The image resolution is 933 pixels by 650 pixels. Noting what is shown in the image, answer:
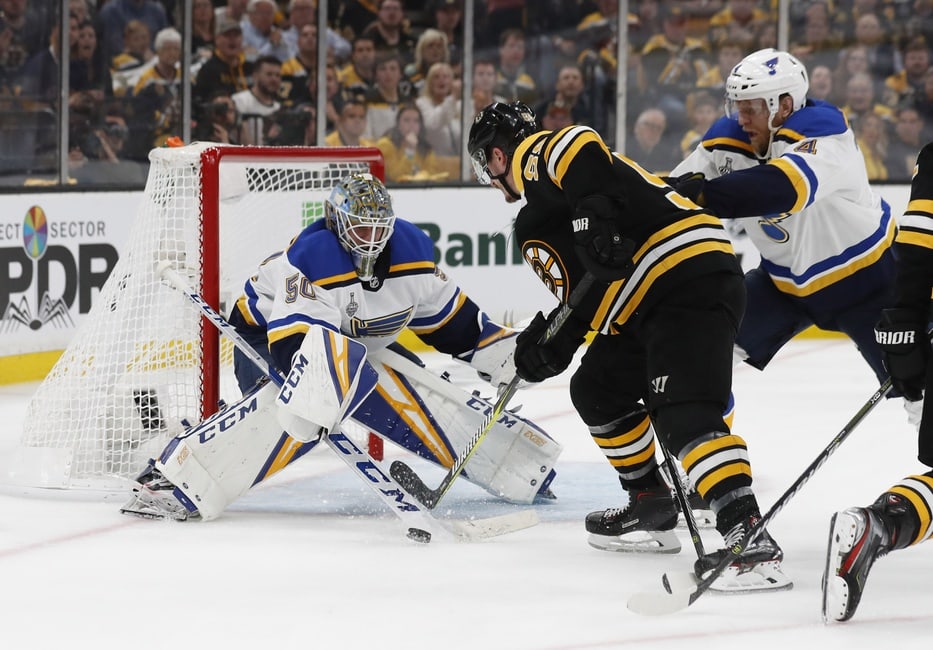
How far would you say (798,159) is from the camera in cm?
294

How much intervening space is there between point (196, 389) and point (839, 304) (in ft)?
5.06

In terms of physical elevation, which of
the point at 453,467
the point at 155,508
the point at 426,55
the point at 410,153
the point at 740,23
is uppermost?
the point at 740,23

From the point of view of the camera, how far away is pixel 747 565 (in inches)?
106

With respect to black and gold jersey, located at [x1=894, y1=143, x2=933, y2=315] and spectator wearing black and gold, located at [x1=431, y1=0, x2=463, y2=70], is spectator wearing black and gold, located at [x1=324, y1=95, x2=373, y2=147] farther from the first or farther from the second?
black and gold jersey, located at [x1=894, y1=143, x2=933, y2=315]

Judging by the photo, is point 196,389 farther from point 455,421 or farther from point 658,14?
point 658,14

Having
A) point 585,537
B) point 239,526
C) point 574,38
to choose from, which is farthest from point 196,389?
point 574,38

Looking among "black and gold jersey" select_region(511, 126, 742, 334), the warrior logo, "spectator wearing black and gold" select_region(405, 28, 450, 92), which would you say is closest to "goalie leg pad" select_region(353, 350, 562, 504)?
"black and gold jersey" select_region(511, 126, 742, 334)

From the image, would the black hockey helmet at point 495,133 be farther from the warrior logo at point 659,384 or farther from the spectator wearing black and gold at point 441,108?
the spectator wearing black and gold at point 441,108

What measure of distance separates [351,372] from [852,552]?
118 centimetres

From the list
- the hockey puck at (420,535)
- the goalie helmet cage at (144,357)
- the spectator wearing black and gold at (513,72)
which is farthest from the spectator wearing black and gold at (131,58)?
the hockey puck at (420,535)

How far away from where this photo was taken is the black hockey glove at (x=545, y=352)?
2943mm

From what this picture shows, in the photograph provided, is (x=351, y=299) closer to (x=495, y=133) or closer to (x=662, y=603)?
(x=495, y=133)

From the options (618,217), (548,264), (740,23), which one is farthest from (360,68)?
(618,217)

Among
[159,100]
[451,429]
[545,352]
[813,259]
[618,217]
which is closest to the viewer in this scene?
[618,217]
